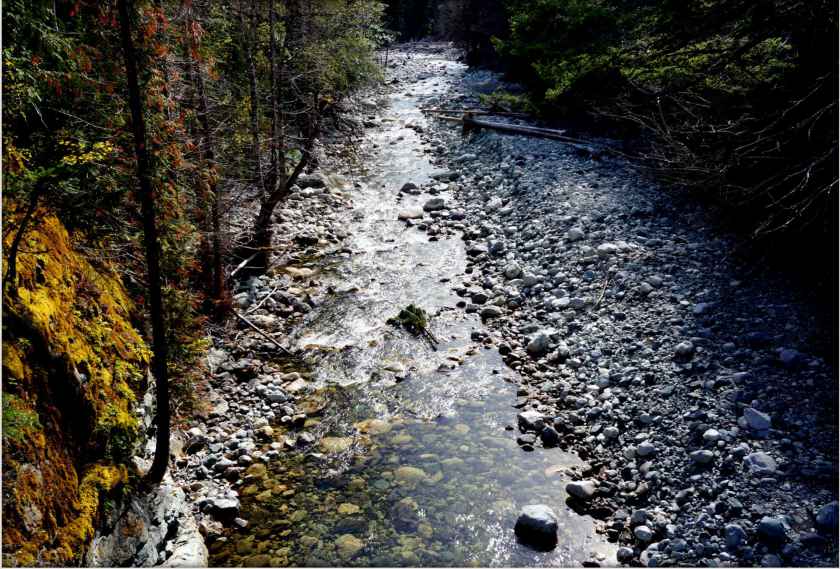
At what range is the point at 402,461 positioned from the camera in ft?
25.8

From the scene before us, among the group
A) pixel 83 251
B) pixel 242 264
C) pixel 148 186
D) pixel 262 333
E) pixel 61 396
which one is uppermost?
pixel 148 186

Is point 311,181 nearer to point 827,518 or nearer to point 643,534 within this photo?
point 643,534

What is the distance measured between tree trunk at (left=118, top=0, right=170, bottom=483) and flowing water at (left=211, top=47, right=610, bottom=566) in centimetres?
144

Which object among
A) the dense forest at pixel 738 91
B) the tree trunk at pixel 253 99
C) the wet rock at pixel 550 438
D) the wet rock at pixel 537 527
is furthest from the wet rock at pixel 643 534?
the tree trunk at pixel 253 99

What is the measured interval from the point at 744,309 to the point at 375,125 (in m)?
19.0

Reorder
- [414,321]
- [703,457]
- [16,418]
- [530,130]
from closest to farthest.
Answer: [16,418] → [703,457] → [414,321] → [530,130]

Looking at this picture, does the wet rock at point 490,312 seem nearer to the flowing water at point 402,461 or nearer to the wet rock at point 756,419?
the flowing water at point 402,461

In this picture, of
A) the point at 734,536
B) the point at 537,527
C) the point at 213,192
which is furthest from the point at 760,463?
the point at 213,192

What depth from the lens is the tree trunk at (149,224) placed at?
17.3 ft

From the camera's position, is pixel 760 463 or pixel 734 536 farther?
pixel 760 463

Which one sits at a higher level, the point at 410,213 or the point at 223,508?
the point at 410,213

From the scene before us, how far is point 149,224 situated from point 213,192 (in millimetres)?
3899

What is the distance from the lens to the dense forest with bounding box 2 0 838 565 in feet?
15.9

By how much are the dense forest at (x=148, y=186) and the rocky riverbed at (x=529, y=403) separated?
3.07 feet
